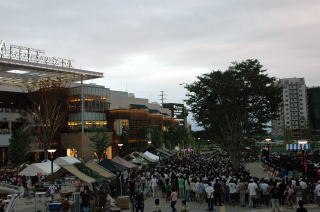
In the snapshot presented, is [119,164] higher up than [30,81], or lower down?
lower down

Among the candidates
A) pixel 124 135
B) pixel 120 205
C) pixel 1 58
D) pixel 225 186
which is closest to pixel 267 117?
pixel 225 186

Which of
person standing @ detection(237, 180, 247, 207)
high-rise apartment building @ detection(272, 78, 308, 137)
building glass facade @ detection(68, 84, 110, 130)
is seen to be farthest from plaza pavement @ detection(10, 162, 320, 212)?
high-rise apartment building @ detection(272, 78, 308, 137)

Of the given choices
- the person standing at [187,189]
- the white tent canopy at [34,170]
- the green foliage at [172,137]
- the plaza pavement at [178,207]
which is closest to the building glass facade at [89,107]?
the green foliage at [172,137]

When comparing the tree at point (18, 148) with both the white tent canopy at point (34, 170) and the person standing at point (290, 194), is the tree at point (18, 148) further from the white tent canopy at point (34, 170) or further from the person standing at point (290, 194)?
the person standing at point (290, 194)

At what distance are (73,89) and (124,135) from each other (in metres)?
12.6

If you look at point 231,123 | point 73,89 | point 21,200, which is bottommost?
point 21,200

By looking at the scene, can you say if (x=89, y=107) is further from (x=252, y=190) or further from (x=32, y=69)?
(x=252, y=190)

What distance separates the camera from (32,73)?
163 ft

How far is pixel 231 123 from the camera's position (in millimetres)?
33094

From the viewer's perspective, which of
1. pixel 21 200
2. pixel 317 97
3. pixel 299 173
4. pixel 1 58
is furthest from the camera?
pixel 317 97

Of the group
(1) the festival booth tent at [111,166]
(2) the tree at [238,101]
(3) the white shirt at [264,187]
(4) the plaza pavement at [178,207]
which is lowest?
(4) the plaza pavement at [178,207]

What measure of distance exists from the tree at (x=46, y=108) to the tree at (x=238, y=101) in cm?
2595

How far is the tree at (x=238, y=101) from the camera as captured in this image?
107 feet

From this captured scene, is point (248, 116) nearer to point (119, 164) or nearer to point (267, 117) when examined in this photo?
point (267, 117)
